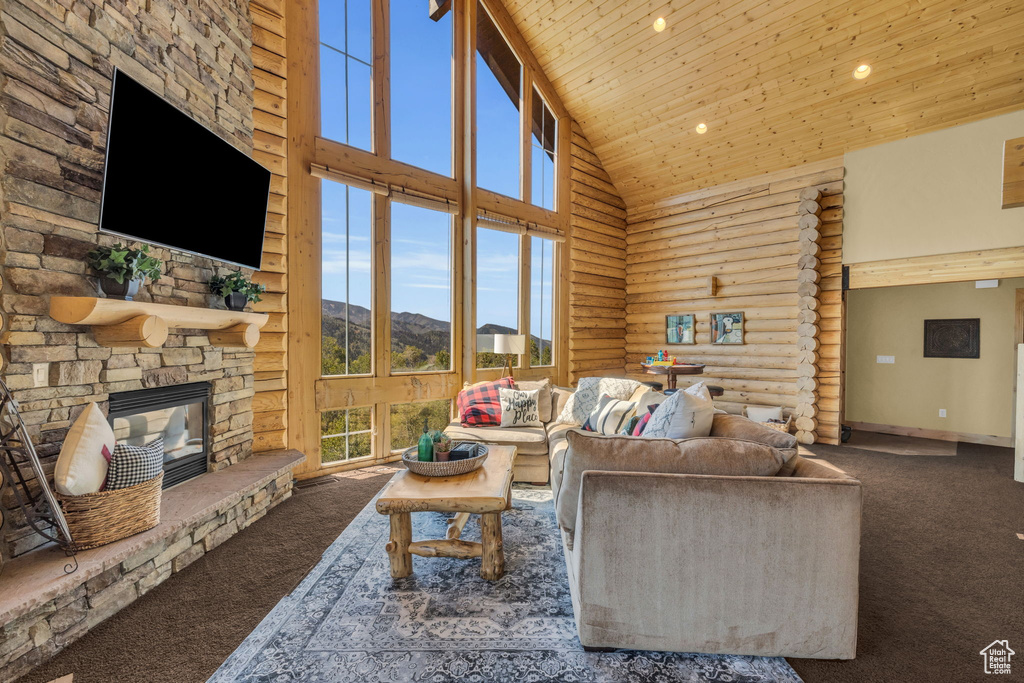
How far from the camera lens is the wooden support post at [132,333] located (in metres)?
2.28

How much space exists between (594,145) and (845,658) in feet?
21.5

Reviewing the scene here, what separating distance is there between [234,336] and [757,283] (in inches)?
237

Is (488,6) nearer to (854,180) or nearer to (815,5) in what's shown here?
(815,5)

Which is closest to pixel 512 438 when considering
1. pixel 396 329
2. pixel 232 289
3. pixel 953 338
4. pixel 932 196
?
pixel 396 329

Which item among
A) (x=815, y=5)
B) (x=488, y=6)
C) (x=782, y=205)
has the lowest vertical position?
(x=782, y=205)

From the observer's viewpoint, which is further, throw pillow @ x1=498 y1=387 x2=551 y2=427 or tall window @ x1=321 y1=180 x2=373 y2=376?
tall window @ x1=321 y1=180 x2=373 y2=376

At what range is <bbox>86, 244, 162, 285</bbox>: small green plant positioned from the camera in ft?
7.34

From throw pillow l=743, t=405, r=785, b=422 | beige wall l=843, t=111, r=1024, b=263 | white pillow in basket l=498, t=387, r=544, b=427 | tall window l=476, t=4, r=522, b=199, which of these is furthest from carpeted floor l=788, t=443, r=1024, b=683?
tall window l=476, t=4, r=522, b=199

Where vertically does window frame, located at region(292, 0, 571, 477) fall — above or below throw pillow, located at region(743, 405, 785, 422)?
above

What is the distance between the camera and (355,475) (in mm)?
4273

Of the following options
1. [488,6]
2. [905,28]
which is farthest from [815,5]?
[488,6]

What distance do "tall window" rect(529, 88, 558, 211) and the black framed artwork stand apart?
5322mm

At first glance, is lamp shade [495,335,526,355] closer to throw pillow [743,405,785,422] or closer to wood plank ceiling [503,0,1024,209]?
throw pillow [743,405,785,422]

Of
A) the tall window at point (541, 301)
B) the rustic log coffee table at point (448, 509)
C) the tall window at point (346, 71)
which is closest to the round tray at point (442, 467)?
the rustic log coffee table at point (448, 509)
